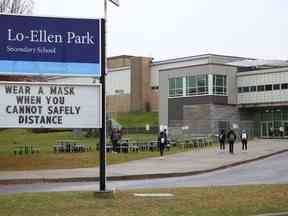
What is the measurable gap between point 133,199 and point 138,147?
29569 millimetres

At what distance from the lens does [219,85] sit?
3314 inches

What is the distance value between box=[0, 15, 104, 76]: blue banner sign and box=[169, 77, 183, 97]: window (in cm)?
7259

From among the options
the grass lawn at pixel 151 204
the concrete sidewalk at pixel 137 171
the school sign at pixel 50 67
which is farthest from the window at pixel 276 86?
the school sign at pixel 50 67

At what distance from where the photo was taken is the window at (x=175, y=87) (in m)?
87.8

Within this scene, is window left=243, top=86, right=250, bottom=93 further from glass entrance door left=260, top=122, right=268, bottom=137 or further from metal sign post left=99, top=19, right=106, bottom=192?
metal sign post left=99, top=19, right=106, bottom=192

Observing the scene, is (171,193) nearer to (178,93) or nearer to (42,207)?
(42,207)

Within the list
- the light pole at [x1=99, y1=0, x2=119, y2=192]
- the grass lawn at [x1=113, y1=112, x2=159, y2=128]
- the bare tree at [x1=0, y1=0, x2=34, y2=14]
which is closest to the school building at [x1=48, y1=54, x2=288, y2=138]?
the grass lawn at [x1=113, y1=112, x2=159, y2=128]

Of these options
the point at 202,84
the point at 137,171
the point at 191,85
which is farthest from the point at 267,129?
the point at 137,171

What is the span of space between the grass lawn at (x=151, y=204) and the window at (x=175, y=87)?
71680 mm

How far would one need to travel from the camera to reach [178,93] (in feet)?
289

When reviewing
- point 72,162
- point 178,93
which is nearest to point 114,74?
point 178,93

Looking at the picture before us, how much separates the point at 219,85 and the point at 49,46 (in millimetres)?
70355

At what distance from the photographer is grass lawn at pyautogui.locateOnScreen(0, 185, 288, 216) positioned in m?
12.6

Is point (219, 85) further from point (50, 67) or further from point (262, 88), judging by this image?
point (50, 67)
